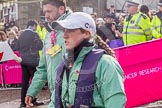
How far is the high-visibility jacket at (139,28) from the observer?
8.98 meters

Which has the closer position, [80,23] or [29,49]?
[80,23]

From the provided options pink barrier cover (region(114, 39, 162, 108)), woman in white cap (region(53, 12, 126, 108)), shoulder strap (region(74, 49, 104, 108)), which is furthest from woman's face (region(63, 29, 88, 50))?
pink barrier cover (region(114, 39, 162, 108))

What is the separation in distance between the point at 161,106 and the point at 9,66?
5.01m

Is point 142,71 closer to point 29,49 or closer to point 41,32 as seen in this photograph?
point 29,49

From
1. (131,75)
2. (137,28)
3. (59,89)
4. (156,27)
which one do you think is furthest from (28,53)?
(59,89)

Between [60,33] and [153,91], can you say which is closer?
[60,33]

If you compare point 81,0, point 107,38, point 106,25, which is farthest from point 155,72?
point 81,0

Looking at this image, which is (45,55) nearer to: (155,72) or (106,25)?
(155,72)

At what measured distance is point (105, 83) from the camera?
3.10m

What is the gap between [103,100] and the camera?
3.16 meters

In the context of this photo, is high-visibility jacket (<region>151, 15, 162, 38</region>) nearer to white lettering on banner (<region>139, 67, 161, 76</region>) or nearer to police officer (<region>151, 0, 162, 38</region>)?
police officer (<region>151, 0, 162, 38</region>)

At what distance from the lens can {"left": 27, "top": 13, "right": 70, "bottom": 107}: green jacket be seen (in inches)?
179

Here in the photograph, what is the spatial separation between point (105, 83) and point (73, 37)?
39cm

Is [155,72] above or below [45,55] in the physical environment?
below
